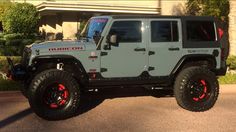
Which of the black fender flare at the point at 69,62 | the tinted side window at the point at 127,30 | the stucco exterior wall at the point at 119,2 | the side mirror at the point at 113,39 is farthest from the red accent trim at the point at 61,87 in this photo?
the stucco exterior wall at the point at 119,2

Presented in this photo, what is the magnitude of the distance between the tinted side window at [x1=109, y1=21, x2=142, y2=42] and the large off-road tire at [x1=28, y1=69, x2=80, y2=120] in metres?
1.27

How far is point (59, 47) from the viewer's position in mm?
8273

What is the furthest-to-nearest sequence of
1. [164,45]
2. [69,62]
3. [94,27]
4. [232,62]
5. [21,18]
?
[21,18] < [232,62] < [94,27] < [164,45] < [69,62]

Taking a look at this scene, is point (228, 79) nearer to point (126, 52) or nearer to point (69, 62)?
point (126, 52)

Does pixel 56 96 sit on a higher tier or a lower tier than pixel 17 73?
Answer: lower

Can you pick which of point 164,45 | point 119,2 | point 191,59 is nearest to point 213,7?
point 119,2

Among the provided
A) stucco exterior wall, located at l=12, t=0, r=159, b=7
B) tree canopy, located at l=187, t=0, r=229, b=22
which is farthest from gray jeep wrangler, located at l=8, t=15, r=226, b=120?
stucco exterior wall, located at l=12, t=0, r=159, b=7

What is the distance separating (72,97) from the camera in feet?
27.2

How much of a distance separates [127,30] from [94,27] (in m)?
0.79

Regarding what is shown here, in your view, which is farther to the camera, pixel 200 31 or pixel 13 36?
pixel 13 36

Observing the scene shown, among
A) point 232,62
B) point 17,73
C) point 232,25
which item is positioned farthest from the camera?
point 232,25

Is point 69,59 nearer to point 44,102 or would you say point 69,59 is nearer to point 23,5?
point 44,102

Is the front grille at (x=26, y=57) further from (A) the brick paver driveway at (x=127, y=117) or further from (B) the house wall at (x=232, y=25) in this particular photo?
(B) the house wall at (x=232, y=25)

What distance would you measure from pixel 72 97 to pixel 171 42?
2334mm
